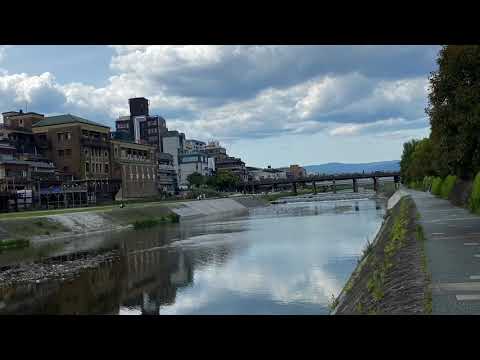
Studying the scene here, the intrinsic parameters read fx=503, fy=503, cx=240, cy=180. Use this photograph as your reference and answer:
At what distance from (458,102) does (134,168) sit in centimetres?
9824

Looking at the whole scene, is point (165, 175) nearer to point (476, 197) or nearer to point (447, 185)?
point (447, 185)

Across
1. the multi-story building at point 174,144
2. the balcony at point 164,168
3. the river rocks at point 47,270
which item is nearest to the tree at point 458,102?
the river rocks at point 47,270

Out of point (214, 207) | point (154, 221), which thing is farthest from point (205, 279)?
point (214, 207)

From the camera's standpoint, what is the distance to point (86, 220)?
6469 centimetres

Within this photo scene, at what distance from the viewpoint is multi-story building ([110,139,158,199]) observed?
4296 inches

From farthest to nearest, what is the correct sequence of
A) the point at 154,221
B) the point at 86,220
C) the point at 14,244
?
the point at 154,221 → the point at 86,220 → the point at 14,244

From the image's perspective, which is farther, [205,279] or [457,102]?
[205,279]

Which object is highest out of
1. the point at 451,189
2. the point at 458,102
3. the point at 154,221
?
the point at 458,102

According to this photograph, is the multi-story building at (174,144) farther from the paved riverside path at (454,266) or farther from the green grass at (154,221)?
the paved riverside path at (454,266)

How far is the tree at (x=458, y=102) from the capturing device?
23422 millimetres

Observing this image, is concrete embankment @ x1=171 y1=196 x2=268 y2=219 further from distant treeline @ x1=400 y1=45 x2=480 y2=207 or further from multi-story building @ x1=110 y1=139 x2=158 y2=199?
distant treeline @ x1=400 y1=45 x2=480 y2=207

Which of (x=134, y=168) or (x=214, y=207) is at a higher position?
(x=134, y=168)

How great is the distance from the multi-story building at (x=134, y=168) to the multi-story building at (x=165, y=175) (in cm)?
1291

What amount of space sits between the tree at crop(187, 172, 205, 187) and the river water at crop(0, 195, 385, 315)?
118190 mm
